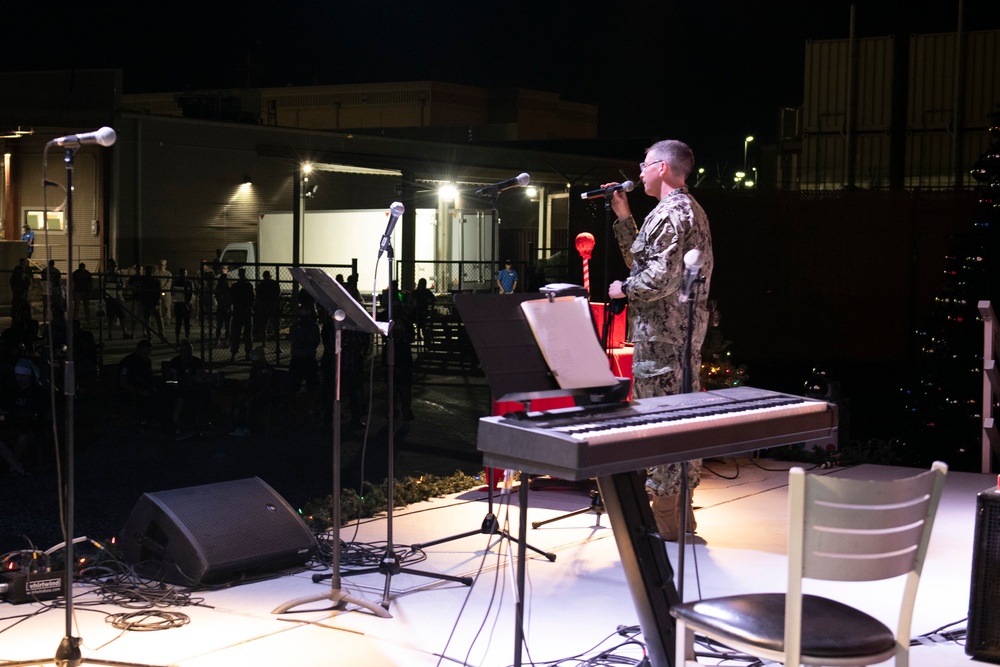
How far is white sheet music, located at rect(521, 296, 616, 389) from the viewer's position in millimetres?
3594

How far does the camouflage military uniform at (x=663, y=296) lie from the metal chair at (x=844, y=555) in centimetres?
237

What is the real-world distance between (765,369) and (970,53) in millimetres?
10199

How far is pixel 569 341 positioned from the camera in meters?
3.66

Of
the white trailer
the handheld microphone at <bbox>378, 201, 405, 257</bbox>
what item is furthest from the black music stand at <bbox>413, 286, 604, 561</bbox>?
the white trailer

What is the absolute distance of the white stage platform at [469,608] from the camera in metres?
4.32

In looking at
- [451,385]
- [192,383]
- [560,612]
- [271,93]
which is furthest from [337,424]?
[271,93]

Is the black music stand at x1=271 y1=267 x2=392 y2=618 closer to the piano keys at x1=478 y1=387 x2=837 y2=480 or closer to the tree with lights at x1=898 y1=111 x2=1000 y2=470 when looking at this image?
the piano keys at x1=478 y1=387 x2=837 y2=480

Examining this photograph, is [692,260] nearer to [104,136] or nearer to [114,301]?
[104,136]

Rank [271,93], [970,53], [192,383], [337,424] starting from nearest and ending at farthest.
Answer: [337,424]
[192,383]
[271,93]
[970,53]

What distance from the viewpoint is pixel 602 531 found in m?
6.43

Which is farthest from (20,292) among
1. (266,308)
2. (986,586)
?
(986,586)

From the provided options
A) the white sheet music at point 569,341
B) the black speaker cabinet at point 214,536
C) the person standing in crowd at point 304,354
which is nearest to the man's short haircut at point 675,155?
the white sheet music at point 569,341

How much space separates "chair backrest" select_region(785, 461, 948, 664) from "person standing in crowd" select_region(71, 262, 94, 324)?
598 centimetres

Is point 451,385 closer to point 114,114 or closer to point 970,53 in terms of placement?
point 114,114
